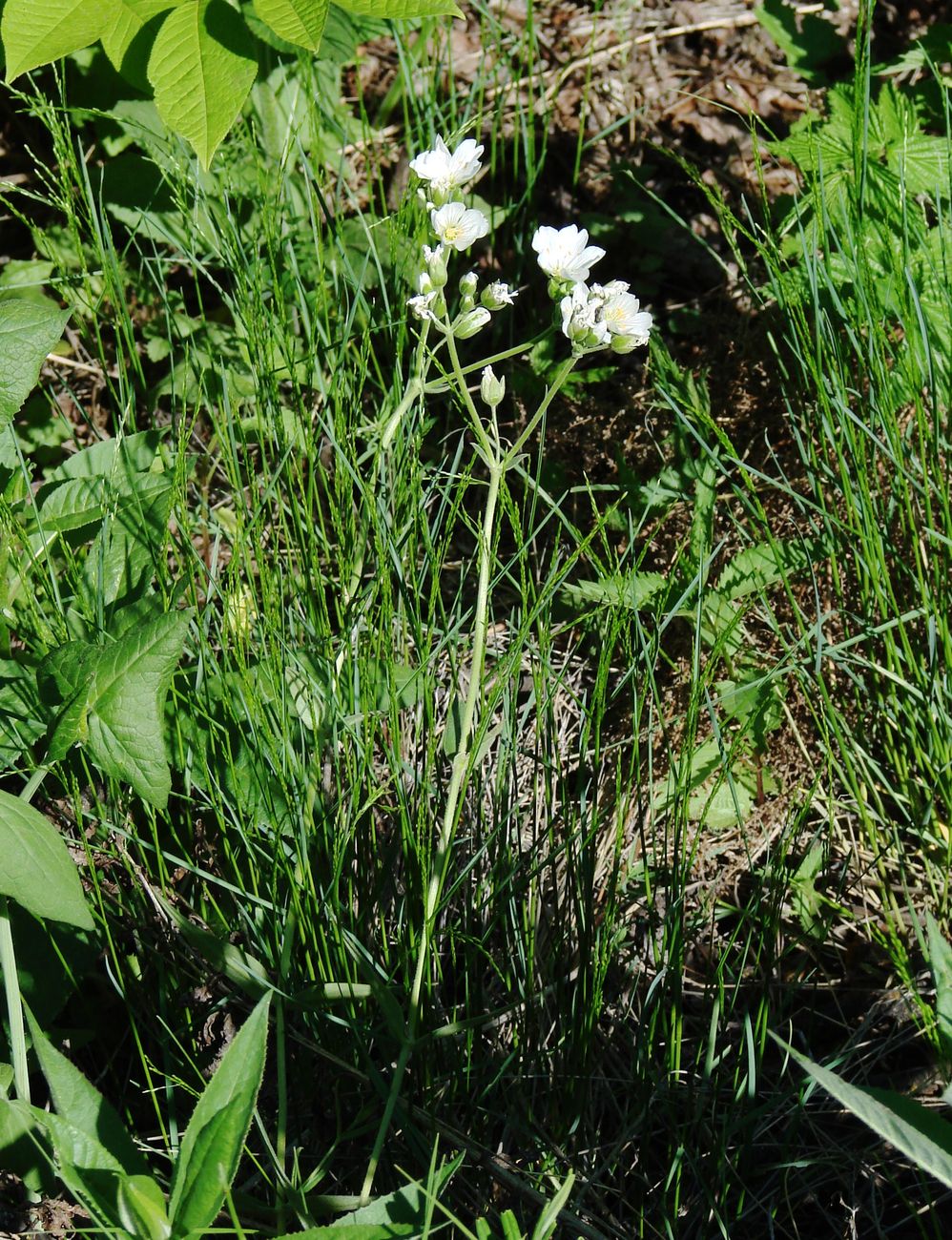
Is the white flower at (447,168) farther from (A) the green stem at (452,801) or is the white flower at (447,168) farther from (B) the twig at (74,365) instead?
(B) the twig at (74,365)

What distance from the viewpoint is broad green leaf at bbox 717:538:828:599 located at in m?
1.94

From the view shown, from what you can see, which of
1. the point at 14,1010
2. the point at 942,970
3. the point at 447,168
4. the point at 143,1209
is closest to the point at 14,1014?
the point at 14,1010

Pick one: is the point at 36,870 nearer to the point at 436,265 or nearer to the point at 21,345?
the point at 21,345

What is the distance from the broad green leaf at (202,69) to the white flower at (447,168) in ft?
1.33

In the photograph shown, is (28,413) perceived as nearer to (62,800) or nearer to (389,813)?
(62,800)

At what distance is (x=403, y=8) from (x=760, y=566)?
1.10 meters

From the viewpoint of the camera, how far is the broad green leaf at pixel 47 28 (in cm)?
170

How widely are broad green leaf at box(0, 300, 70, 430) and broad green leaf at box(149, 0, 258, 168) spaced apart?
1.21 feet

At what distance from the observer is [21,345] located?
1556mm

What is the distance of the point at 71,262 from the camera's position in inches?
97.3

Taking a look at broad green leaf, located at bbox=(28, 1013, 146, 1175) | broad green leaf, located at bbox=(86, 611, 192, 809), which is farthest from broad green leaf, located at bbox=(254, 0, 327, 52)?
broad green leaf, located at bbox=(28, 1013, 146, 1175)

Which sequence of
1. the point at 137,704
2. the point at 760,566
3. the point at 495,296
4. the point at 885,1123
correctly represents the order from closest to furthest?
the point at 885,1123 < the point at 137,704 < the point at 495,296 < the point at 760,566

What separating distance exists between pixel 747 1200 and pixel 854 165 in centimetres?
159

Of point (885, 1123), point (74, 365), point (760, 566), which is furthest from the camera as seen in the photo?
point (74, 365)
